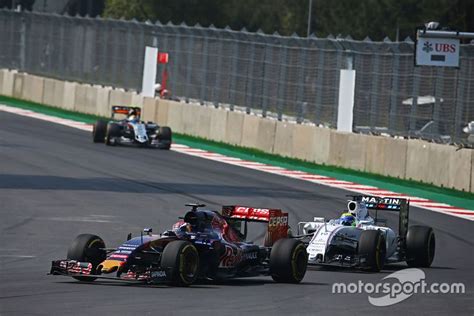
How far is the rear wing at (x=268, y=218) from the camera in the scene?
1558cm

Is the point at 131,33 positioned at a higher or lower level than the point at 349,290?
higher

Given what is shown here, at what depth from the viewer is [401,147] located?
29281 mm

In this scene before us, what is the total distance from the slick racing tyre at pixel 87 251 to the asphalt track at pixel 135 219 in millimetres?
287

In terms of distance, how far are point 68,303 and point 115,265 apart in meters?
1.63

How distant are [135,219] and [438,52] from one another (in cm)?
989

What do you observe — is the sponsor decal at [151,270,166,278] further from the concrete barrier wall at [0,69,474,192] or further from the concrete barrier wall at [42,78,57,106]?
the concrete barrier wall at [42,78,57,106]

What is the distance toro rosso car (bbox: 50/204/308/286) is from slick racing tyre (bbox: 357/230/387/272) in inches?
41.8

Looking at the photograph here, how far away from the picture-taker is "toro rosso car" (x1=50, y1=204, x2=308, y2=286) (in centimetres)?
1396

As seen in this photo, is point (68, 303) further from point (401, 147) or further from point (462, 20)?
point (462, 20)

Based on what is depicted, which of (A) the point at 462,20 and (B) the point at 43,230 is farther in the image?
(A) the point at 462,20

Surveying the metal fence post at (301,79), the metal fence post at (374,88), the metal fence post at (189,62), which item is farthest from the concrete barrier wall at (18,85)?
the metal fence post at (374,88)

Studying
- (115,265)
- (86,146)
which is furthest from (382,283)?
(86,146)

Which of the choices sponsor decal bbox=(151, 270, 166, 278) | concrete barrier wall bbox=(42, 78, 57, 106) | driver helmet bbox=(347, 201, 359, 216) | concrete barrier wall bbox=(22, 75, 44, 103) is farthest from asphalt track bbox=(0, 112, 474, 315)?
concrete barrier wall bbox=(22, 75, 44, 103)
